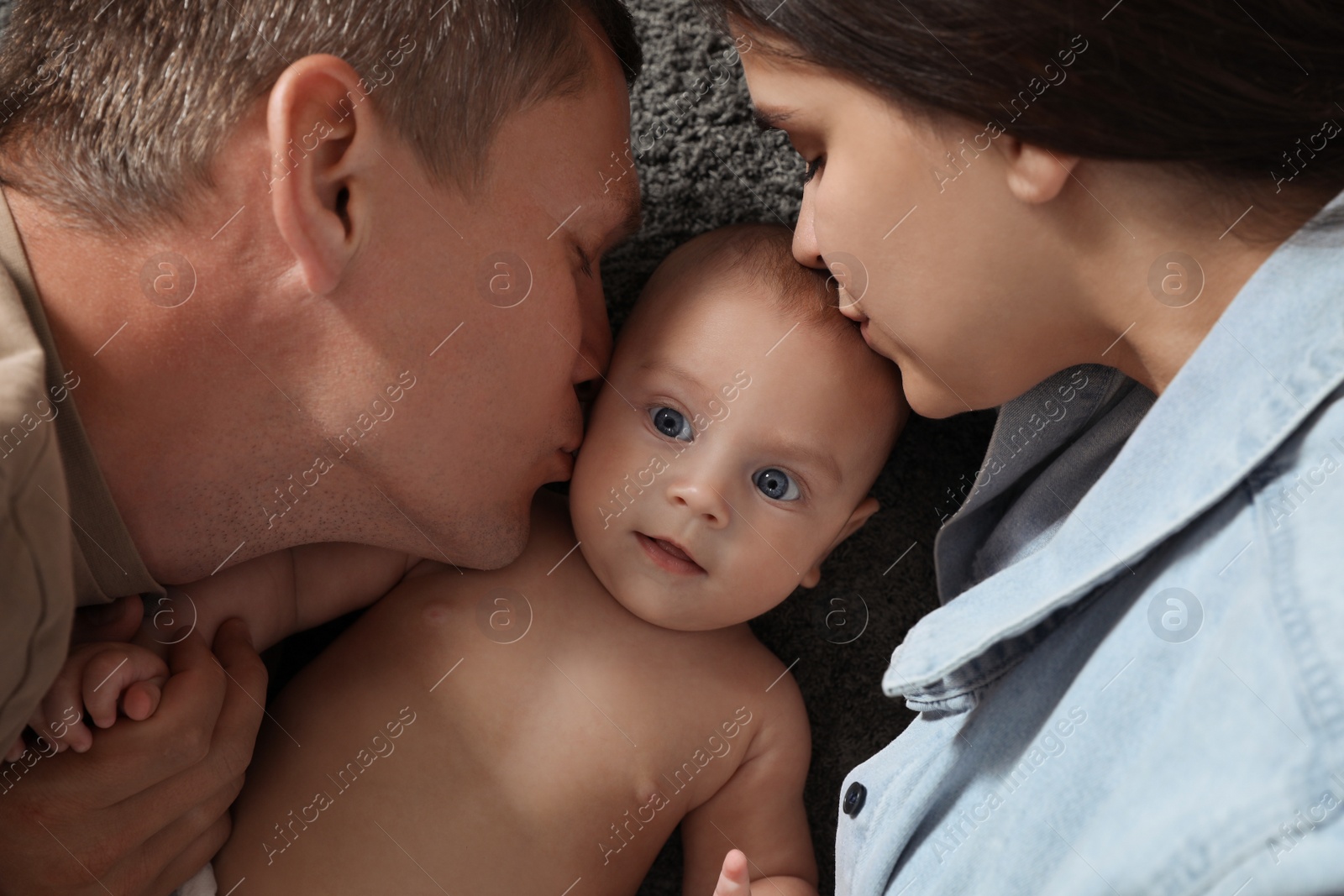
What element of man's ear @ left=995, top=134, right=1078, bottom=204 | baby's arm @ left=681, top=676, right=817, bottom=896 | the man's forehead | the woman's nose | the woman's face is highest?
man's ear @ left=995, top=134, right=1078, bottom=204

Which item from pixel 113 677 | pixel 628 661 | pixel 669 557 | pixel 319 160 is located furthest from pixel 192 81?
pixel 628 661

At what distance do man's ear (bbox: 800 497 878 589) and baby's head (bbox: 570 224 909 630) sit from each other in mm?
48

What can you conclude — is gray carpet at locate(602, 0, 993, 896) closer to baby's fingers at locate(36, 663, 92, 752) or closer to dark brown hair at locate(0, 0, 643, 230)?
dark brown hair at locate(0, 0, 643, 230)

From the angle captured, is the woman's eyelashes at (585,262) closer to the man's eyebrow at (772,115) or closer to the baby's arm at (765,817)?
the man's eyebrow at (772,115)

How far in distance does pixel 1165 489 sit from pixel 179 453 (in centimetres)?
115

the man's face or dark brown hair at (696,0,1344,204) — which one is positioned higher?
dark brown hair at (696,0,1344,204)

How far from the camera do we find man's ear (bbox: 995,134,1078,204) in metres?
1.01

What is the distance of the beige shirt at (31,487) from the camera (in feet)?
3.13

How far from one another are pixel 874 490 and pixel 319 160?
1030 mm

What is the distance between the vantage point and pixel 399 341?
1.20m

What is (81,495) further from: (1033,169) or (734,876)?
(1033,169)

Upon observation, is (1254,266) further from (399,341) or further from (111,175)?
(111,175)

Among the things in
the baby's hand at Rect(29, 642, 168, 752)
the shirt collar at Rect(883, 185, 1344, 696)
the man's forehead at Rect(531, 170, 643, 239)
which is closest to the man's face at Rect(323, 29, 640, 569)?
the man's forehead at Rect(531, 170, 643, 239)

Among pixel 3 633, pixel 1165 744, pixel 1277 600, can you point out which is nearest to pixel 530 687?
pixel 3 633
